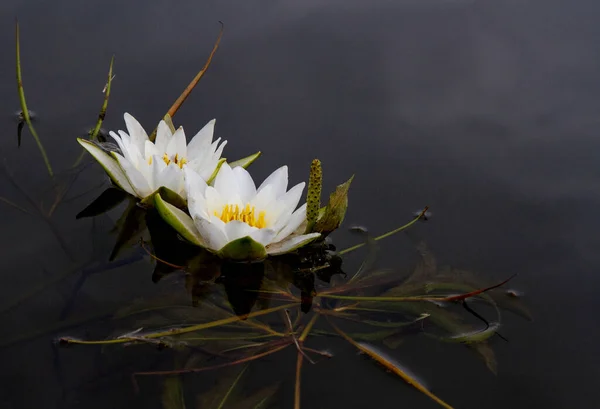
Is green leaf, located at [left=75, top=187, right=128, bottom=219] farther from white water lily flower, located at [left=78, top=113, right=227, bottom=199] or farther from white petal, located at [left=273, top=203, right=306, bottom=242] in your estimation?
white petal, located at [left=273, top=203, right=306, bottom=242]

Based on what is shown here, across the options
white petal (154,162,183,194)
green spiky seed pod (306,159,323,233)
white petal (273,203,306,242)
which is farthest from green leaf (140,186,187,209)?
green spiky seed pod (306,159,323,233)

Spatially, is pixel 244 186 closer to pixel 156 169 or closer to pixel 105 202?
pixel 156 169

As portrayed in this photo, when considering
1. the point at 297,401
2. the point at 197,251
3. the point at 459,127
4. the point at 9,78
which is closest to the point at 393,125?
the point at 459,127

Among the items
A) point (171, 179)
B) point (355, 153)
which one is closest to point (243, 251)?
point (171, 179)

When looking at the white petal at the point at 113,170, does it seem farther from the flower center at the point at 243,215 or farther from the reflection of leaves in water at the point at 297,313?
the flower center at the point at 243,215

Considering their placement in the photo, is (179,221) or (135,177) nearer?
(179,221)
